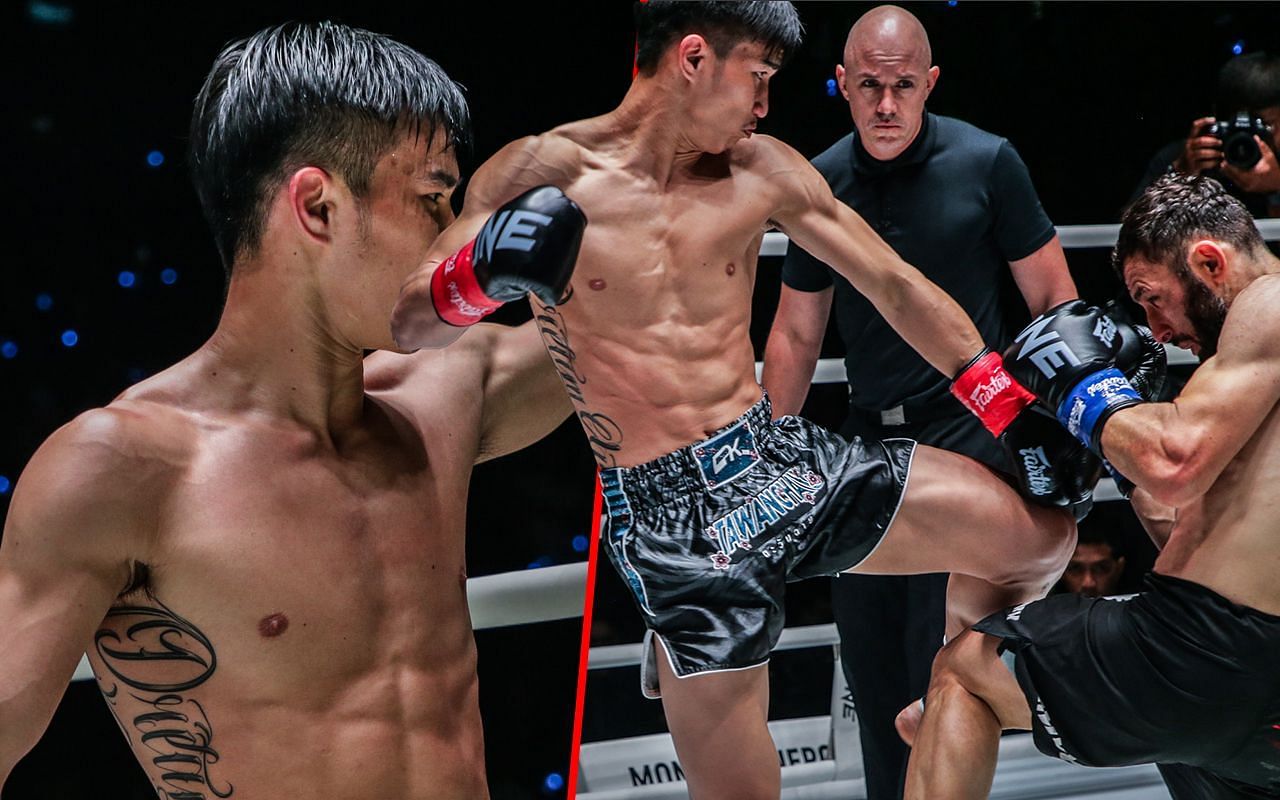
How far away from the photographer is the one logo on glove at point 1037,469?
6.65 feet

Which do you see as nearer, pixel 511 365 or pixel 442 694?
pixel 442 694

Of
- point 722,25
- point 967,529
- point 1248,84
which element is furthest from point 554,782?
point 1248,84

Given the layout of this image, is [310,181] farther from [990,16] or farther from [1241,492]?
[990,16]

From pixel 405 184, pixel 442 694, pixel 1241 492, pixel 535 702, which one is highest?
pixel 405 184

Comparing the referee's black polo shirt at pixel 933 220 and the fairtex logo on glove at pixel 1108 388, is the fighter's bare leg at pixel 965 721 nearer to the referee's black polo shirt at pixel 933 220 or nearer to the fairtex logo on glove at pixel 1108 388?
the fairtex logo on glove at pixel 1108 388

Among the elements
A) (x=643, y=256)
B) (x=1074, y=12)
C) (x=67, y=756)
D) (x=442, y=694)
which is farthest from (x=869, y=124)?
(x=67, y=756)

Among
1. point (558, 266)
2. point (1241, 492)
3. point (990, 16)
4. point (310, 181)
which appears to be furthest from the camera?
point (990, 16)

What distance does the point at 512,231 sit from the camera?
151cm

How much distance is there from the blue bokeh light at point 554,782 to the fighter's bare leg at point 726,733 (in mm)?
528

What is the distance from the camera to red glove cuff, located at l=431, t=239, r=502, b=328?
1.56 m

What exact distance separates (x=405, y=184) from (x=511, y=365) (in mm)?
338

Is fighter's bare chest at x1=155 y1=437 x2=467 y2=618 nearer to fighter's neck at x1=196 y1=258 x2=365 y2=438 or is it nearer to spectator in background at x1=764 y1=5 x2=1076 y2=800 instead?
fighter's neck at x1=196 y1=258 x2=365 y2=438

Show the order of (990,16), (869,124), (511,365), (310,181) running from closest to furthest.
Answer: (310,181) < (511,365) < (869,124) < (990,16)

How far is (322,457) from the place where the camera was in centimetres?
137
